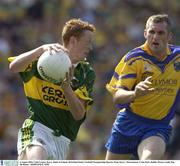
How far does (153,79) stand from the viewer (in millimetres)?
10664

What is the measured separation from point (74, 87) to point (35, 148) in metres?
0.84

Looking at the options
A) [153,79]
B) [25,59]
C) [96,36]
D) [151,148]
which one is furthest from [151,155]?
[96,36]

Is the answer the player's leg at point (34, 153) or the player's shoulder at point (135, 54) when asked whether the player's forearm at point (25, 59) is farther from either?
the player's shoulder at point (135, 54)

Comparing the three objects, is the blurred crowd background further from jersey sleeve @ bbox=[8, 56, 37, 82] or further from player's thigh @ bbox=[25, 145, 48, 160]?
player's thigh @ bbox=[25, 145, 48, 160]

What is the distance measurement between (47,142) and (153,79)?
5.03ft

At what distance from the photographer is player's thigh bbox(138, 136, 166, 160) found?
10.3m

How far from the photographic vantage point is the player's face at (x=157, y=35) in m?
10.5

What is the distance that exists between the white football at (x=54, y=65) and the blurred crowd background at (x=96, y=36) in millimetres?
7396

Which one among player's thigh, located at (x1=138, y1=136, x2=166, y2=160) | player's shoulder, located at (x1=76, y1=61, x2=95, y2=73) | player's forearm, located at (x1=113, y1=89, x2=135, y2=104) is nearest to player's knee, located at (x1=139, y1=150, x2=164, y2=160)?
player's thigh, located at (x1=138, y1=136, x2=166, y2=160)

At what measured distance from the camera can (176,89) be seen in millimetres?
10711

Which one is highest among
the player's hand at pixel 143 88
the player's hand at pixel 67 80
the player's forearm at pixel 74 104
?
the player's hand at pixel 67 80

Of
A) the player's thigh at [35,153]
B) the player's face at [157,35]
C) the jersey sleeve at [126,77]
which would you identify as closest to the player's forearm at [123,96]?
the jersey sleeve at [126,77]

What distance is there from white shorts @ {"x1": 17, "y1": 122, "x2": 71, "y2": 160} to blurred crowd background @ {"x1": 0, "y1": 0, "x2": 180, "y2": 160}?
672 centimetres

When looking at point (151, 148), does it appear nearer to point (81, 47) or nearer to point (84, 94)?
point (84, 94)
